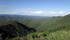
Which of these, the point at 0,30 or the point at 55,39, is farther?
the point at 0,30

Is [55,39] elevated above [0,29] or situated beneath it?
elevated above

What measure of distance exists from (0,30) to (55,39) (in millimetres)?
155334

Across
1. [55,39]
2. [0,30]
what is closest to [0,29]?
[0,30]

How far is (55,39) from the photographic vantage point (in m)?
Answer: 24.3

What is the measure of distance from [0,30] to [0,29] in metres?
2.96

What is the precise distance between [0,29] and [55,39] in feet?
518

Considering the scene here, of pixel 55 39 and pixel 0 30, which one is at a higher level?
A: pixel 55 39

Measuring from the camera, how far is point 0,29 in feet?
568

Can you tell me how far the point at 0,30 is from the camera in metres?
171

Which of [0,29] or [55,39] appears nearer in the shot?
[55,39]

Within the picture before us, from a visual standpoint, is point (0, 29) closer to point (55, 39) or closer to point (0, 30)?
point (0, 30)
